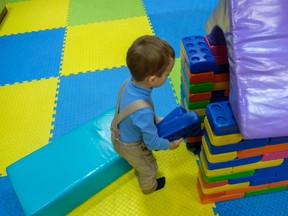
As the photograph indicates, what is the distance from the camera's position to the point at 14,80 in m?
2.25

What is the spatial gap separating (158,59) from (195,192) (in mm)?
805

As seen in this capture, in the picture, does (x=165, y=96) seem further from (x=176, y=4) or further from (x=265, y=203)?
(x=176, y=4)

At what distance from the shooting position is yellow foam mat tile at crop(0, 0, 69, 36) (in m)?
2.82

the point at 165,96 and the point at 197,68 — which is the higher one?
the point at 197,68

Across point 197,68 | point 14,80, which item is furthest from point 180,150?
point 14,80

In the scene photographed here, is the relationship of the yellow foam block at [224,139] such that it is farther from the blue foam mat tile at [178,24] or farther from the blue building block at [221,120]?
the blue foam mat tile at [178,24]

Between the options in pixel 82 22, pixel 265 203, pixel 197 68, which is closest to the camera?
pixel 197 68

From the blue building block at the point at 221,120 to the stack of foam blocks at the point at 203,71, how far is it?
0.25 m

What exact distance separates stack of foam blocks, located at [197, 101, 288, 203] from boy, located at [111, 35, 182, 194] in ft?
0.67

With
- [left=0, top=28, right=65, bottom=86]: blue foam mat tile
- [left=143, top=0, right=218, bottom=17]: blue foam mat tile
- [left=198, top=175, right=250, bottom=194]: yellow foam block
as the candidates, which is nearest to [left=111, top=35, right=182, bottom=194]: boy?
[left=198, top=175, right=250, bottom=194]: yellow foam block

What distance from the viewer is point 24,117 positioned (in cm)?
195

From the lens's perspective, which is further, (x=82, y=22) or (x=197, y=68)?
(x=82, y=22)

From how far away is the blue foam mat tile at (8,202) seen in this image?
1.45 meters

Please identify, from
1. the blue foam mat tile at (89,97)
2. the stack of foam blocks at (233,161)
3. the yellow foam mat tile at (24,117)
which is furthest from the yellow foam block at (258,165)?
the yellow foam mat tile at (24,117)
